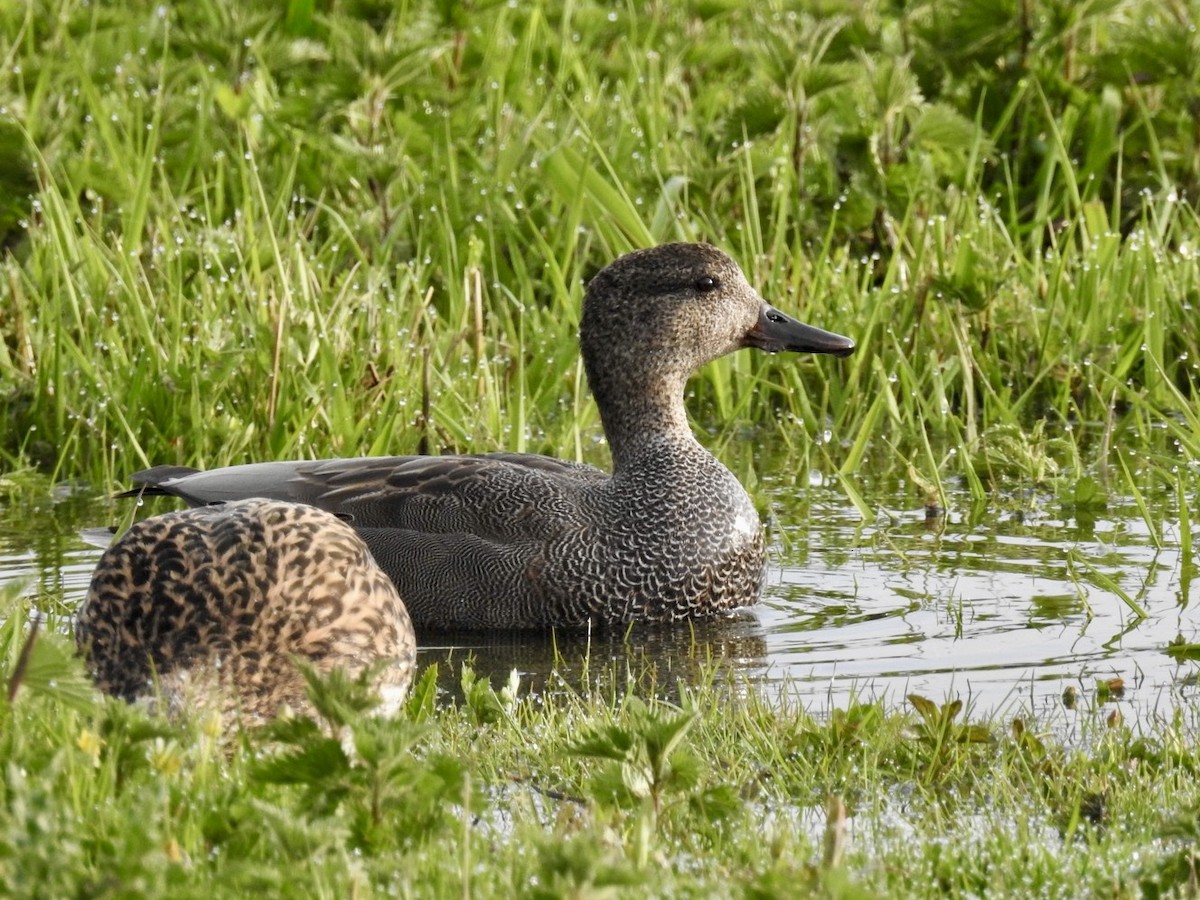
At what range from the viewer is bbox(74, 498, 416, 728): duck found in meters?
3.76

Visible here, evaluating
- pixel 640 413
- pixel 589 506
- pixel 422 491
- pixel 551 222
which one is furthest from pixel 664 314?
pixel 551 222

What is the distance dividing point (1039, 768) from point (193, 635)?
4.98 feet

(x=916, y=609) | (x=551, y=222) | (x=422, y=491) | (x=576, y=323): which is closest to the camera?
(x=916, y=609)

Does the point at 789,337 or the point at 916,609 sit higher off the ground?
the point at 789,337

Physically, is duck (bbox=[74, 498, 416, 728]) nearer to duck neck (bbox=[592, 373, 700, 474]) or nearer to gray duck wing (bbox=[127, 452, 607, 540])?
gray duck wing (bbox=[127, 452, 607, 540])

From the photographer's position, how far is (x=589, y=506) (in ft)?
18.8

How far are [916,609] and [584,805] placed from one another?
1.99 m

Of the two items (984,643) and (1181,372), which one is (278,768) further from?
(1181,372)

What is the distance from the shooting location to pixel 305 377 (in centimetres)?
638

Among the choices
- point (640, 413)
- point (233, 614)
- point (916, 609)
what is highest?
point (640, 413)

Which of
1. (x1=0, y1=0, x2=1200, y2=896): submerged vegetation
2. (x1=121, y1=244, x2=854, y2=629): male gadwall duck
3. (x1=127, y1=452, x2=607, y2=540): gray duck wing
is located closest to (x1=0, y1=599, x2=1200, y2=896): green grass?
(x1=0, y1=0, x2=1200, y2=896): submerged vegetation

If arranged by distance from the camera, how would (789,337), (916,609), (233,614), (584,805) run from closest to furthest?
(584,805), (233,614), (916,609), (789,337)

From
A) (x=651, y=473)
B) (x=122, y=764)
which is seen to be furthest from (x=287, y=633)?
(x=651, y=473)

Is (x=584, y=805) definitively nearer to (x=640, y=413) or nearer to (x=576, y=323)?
(x=640, y=413)
